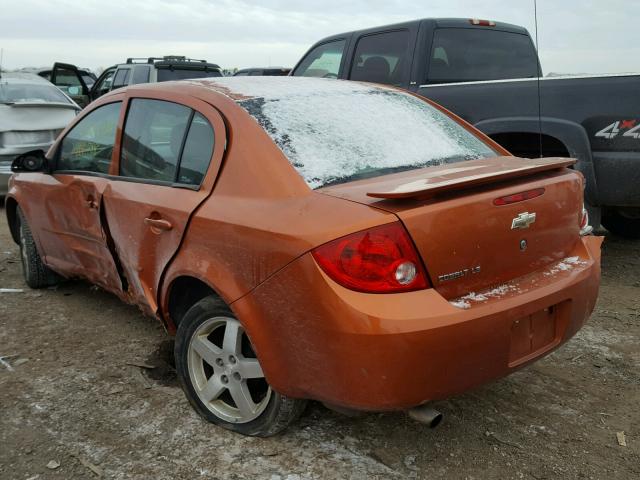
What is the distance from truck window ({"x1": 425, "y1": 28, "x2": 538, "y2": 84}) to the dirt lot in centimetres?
309

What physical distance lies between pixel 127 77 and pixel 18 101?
425 centimetres

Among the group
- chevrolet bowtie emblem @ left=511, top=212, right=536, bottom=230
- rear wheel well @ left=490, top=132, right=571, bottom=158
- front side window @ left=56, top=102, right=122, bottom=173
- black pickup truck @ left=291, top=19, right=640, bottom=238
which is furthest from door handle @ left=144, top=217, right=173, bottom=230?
rear wheel well @ left=490, top=132, right=571, bottom=158

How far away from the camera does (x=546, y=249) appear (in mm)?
2725

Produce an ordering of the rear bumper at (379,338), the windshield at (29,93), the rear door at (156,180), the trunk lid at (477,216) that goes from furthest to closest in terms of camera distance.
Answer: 1. the windshield at (29,93)
2. the rear door at (156,180)
3. the trunk lid at (477,216)
4. the rear bumper at (379,338)

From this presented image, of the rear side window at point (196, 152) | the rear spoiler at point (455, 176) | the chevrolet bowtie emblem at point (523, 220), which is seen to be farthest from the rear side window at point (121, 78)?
the chevrolet bowtie emblem at point (523, 220)

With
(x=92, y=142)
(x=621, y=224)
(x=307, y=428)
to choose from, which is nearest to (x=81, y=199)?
(x=92, y=142)

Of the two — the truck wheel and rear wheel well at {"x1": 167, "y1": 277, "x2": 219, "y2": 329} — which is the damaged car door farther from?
the truck wheel

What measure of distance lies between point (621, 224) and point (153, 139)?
4.78 metres

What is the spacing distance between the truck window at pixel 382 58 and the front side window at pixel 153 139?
10.6 ft

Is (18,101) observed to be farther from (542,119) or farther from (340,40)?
(542,119)

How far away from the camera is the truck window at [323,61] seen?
22.4 ft

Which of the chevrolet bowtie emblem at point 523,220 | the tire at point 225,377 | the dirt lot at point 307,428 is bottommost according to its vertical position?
the dirt lot at point 307,428

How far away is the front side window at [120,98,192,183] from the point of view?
10.4 feet

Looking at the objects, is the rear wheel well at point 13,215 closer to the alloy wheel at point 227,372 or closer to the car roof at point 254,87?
the car roof at point 254,87
